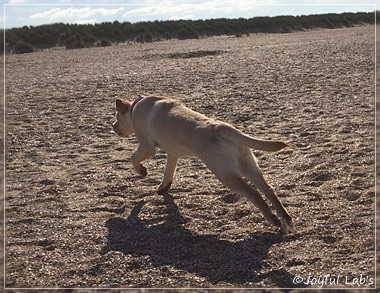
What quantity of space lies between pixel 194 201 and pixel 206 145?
3.19 feet

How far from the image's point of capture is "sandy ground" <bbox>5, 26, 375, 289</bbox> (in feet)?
15.3

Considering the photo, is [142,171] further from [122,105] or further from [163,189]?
[122,105]

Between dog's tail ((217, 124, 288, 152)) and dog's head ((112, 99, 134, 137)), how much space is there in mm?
2203

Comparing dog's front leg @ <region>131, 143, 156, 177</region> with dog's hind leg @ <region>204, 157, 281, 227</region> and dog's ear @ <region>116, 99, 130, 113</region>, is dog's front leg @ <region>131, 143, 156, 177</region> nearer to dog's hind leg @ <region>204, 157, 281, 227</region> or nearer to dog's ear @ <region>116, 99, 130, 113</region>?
dog's ear @ <region>116, 99, 130, 113</region>

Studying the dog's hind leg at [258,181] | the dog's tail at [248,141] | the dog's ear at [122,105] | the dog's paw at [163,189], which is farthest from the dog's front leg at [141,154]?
the dog's hind leg at [258,181]

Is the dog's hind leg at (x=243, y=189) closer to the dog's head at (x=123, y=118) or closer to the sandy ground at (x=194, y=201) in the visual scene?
the sandy ground at (x=194, y=201)

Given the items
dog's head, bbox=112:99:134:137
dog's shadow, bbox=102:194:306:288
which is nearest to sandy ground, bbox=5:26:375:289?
dog's shadow, bbox=102:194:306:288

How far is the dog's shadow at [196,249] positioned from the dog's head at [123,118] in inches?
72.5

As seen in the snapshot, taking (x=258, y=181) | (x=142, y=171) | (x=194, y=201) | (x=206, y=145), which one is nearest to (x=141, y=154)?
(x=142, y=171)

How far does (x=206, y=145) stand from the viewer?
5.46 metres

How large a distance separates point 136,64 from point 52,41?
12505 millimetres

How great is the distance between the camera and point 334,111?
966 centimetres

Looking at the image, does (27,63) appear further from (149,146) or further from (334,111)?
(149,146)

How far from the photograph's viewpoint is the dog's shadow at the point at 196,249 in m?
4.51
